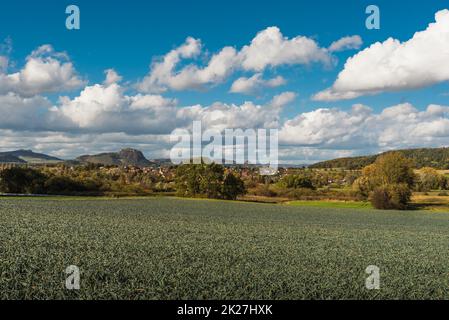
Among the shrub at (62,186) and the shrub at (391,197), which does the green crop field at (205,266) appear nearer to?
the shrub at (391,197)

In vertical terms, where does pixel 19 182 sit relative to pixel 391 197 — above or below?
above

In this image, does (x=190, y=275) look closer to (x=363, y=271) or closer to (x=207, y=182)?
(x=363, y=271)

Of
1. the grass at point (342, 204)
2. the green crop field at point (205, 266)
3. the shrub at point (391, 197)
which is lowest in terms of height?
the grass at point (342, 204)

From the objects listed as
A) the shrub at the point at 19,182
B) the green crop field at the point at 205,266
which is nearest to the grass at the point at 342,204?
the shrub at the point at 19,182

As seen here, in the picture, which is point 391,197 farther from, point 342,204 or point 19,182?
point 19,182

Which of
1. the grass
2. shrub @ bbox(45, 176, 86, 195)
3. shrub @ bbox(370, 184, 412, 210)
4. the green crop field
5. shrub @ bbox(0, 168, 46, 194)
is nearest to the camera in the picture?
the green crop field

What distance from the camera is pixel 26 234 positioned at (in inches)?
985

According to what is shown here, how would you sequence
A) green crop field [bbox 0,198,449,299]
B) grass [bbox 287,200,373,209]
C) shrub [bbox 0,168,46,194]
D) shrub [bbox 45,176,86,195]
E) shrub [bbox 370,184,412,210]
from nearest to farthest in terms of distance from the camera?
green crop field [bbox 0,198,449,299]
shrub [bbox 370,184,412,210]
grass [bbox 287,200,373,209]
shrub [bbox 0,168,46,194]
shrub [bbox 45,176,86,195]

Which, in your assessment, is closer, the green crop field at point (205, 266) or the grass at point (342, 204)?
the green crop field at point (205, 266)

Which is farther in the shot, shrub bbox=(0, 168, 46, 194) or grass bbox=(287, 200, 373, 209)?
shrub bbox=(0, 168, 46, 194)

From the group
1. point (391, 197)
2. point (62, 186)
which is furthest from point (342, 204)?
point (62, 186)

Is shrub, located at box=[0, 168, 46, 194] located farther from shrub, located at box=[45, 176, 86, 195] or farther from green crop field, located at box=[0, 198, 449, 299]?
green crop field, located at box=[0, 198, 449, 299]

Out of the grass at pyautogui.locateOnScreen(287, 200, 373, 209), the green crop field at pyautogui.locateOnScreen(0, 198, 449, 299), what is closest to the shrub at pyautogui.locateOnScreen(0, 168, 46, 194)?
the grass at pyautogui.locateOnScreen(287, 200, 373, 209)

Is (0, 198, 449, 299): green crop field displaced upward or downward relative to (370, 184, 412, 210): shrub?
upward
